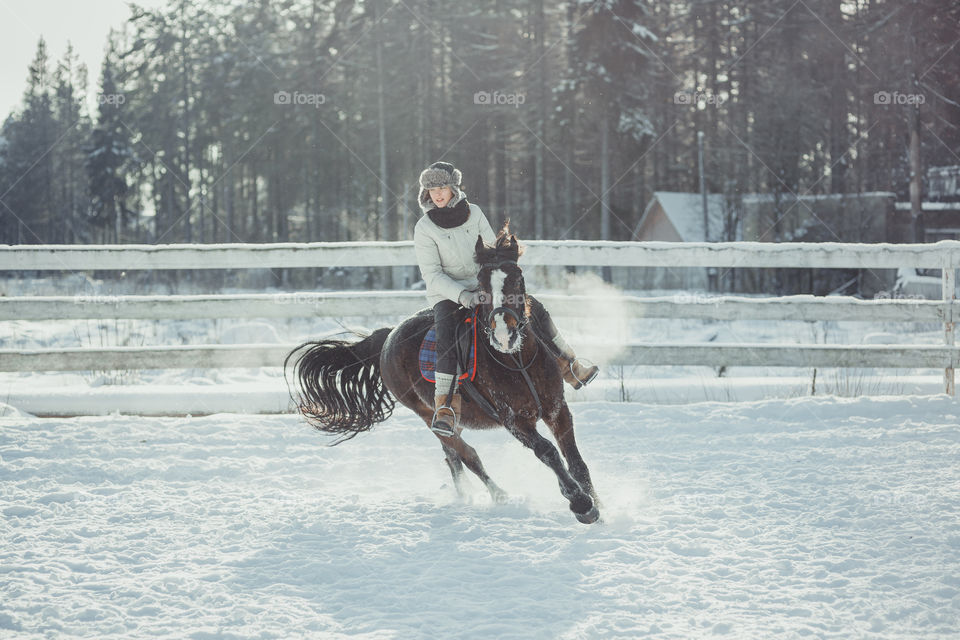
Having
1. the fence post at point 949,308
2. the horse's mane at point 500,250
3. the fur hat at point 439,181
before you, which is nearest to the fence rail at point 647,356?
the fence post at point 949,308

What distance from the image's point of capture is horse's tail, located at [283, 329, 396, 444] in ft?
19.3

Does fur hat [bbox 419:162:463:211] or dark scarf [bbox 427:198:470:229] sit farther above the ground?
fur hat [bbox 419:162:463:211]

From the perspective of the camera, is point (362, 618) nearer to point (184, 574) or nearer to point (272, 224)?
point (184, 574)

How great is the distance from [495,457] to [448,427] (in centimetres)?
160

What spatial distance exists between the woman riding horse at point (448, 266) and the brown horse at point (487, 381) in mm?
148

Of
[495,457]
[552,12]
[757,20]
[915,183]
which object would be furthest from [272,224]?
[495,457]

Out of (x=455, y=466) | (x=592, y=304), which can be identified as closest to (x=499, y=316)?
(x=455, y=466)

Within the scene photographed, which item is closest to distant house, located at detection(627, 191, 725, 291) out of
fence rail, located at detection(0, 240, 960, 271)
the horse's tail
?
fence rail, located at detection(0, 240, 960, 271)

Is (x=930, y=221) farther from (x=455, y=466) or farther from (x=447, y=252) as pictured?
(x=447, y=252)

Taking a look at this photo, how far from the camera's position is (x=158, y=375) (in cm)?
1015

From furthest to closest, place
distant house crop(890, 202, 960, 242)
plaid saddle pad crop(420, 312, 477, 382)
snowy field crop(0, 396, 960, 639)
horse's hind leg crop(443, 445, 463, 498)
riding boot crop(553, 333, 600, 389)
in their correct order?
distant house crop(890, 202, 960, 242)
horse's hind leg crop(443, 445, 463, 498)
riding boot crop(553, 333, 600, 389)
plaid saddle pad crop(420, 312, 477, 382)
snowy field crop(0, 396, 960, 639)

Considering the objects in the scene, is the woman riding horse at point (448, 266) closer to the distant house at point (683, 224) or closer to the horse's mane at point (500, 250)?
the horse's mane at point (500, 250)

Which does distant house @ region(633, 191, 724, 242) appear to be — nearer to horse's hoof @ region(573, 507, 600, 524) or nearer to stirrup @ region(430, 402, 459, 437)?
stirrup @ region(430, 402, 459, 437)

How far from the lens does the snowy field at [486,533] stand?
338 cm
